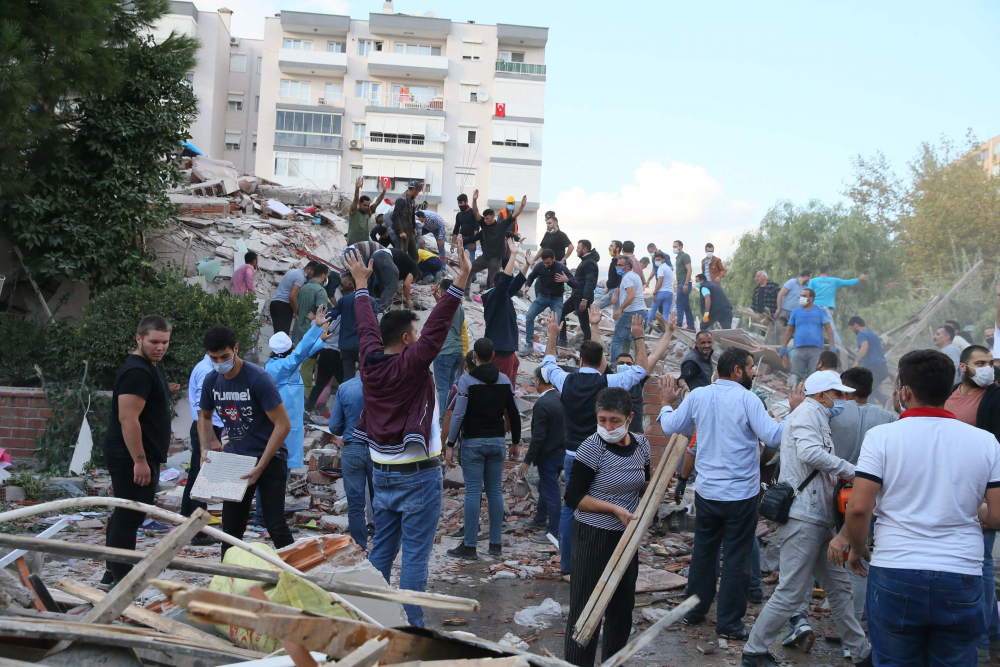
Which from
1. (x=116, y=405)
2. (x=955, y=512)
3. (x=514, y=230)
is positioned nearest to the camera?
(x=955, y=512)

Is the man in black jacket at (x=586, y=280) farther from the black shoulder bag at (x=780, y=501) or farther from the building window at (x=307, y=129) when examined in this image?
the building window at (x=307, y=129)

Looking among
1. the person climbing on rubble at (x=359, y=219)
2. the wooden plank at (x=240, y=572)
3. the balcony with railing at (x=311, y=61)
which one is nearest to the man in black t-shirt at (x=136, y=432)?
the wooden plank at (x=240, y=572)

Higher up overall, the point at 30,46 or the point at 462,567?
the point at 30,46

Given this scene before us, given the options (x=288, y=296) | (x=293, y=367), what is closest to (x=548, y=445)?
(x=293, y=367)

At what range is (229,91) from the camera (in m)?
54.5

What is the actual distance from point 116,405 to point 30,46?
726 cm

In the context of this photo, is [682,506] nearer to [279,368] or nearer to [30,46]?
[279,368]

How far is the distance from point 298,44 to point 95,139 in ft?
150

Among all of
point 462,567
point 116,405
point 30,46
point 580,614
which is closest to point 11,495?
point 116,405

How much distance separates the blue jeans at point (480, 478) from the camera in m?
7.01

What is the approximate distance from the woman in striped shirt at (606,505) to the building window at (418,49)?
2100 inches

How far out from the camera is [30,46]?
9875 mm

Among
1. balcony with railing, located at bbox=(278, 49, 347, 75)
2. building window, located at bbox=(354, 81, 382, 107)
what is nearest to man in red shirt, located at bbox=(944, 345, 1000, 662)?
building window, located at bbox=(354, 81, 382, 107)

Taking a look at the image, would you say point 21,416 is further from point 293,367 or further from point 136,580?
point 136,580
